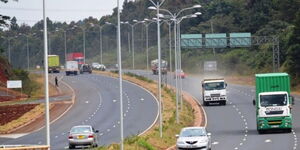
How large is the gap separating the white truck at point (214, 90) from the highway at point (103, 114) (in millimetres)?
5523

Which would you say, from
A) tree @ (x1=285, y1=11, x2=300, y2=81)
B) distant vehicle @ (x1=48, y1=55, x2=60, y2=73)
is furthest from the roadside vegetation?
distant vehicle @ (x1=48, y1=55, x2=60, y2=73)

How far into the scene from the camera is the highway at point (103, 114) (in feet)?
207

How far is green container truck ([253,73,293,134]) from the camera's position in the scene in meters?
52.9

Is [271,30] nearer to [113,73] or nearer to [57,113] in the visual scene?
[113,73]

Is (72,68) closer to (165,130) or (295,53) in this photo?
(295,53)

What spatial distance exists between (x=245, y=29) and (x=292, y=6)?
1919 centimetres

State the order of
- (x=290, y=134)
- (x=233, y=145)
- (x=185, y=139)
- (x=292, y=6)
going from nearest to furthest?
(x=185, y=139) → (x=233, y=145) → (x=290, y=134) → (x=292, y=6)

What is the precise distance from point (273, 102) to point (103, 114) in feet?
110

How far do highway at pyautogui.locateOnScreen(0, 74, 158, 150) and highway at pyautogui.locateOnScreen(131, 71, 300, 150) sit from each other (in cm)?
604

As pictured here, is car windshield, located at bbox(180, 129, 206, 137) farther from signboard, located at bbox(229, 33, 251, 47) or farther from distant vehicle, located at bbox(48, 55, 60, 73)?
distant vehicle, located at bbox(48, 55, 60, 73)

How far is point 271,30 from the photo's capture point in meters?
148

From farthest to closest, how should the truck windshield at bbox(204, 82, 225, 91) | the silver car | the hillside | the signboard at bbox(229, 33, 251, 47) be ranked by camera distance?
the signboard at bbox(229, 33, 251, 47) → the hillside → the truck windshield at bbox(204, 82, 225, 91) → the silver car

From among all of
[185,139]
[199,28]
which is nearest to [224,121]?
[185,139]

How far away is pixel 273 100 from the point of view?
53.2 m
